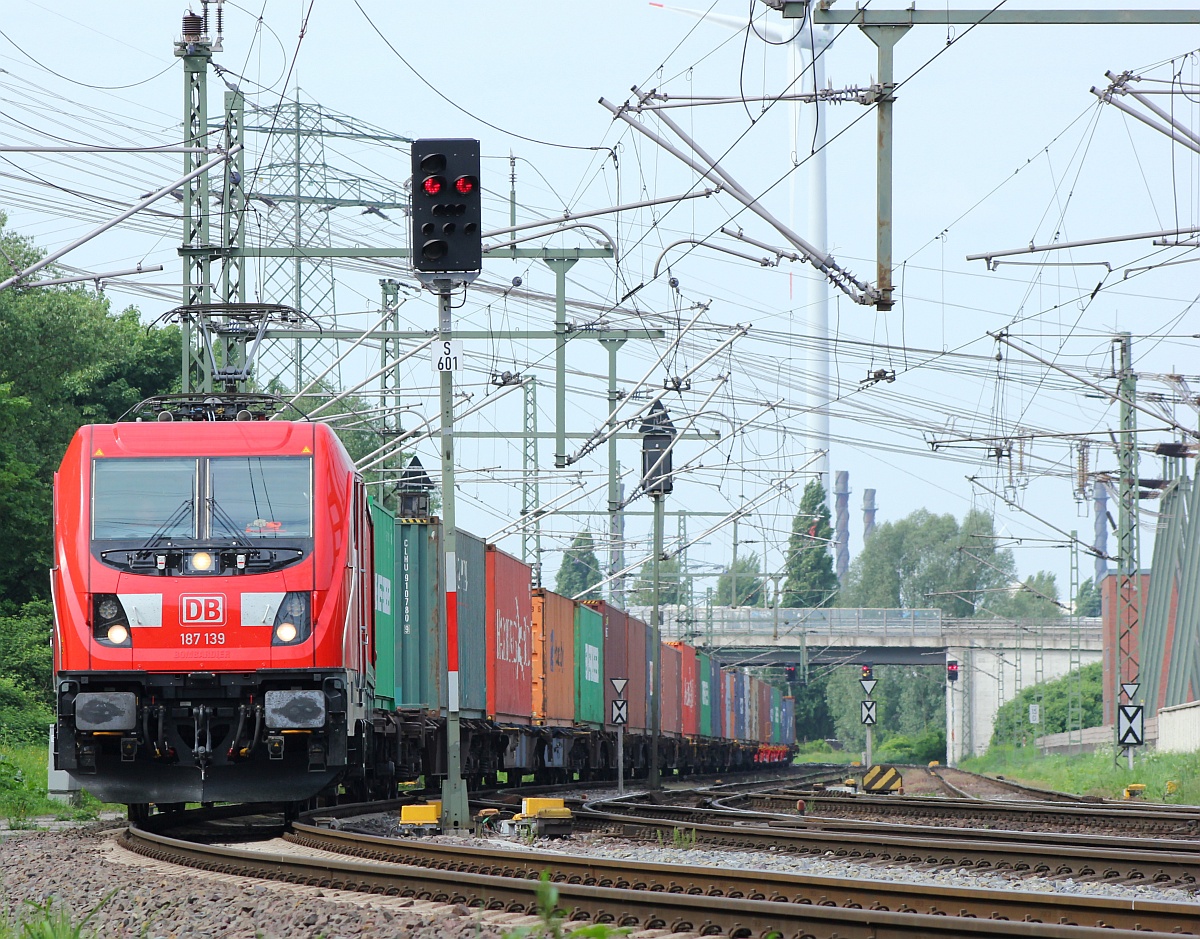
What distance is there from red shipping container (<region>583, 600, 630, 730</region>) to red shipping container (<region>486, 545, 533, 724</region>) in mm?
5874

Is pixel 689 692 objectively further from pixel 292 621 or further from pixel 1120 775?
pixel 292 621

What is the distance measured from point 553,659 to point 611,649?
567 centimetres

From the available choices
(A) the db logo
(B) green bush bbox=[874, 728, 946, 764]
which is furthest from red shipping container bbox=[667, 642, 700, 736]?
(B) green bush bbox=[874, 728, 946, 764]

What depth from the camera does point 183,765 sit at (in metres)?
13.2

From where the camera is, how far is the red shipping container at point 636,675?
34.8 meters

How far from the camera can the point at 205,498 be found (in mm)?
13469

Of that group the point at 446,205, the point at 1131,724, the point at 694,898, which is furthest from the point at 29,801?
the point at 1131,724

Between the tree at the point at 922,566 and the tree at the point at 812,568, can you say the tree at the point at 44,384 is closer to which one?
the tree at the point at 812,568

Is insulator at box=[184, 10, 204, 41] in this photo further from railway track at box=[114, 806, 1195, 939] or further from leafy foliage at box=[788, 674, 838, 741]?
leafy foliage at box=[788, 674, 838, 741]

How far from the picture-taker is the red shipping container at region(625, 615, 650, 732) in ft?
114

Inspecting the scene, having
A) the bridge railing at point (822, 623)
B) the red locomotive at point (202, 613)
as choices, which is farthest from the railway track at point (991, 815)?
the bridge railing at point (822, 623)

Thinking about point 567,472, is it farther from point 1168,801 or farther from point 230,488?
point 230,488

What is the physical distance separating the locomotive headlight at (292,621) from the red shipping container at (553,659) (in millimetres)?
13543

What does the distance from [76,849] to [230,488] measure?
9.95 ft
